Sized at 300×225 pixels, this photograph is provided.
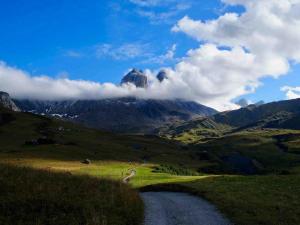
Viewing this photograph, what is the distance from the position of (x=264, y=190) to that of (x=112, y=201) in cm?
2060

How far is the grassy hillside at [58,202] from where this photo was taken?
2308 centimetres

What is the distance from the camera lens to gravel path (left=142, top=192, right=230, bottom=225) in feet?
95.2

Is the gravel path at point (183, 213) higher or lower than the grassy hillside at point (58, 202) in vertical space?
lower

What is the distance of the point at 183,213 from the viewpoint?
109 feet

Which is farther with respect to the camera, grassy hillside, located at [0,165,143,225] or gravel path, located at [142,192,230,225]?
gravel path, located at [142,192,230,225]

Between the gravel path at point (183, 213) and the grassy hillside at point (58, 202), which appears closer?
the grassy hillside at point (58, 202)

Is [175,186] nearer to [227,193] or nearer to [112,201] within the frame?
[227,193]

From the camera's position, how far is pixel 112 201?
1164 inches

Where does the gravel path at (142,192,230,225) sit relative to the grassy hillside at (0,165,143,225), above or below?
below

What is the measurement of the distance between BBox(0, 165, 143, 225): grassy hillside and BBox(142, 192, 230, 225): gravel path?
143cm

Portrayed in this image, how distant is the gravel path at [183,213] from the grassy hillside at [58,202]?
1.43 meters

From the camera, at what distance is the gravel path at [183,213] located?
2903 centimetres

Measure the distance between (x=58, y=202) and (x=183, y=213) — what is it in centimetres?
1111

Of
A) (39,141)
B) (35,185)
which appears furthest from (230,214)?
(39,141)
